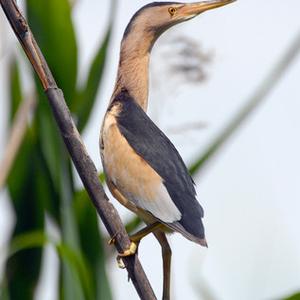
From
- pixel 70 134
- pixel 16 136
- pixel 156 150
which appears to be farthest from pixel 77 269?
pixel 70 134

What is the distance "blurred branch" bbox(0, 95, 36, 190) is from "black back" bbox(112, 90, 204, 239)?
573 mm

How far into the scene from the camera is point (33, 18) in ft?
14.1

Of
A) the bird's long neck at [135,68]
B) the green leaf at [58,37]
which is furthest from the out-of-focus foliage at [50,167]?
the bird's long neck at [135,68]

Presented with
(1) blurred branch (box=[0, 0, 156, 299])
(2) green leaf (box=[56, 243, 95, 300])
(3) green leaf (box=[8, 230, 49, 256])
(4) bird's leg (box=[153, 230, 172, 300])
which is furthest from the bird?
(3) green leaf (box=[8, 230, 49, 256])

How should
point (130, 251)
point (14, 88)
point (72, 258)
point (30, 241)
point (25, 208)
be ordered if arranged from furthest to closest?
point (14, 88) → point (25, 208) → point (30, 241) → point (72, 258) → point (130, 251)

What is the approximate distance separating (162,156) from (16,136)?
0.86 metres

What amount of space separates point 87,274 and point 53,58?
2.69 ft

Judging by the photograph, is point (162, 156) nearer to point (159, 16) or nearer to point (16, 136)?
point (159, 16)

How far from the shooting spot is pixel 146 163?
319cm

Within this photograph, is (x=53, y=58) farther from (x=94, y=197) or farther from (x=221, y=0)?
(x=94, y=197)

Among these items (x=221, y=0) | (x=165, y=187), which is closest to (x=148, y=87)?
(x=221, y=0)

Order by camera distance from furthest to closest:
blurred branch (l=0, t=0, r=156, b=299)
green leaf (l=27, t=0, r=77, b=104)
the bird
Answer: green leaf (l=27, t=0, r=77, b=104), the bird, blurred branch (l=0, t=0, r=156, b=299)

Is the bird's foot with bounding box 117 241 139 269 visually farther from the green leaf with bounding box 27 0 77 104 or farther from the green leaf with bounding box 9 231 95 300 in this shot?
the green leaf with bounding box 27 0 77 104

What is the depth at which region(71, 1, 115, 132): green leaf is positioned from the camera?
427 centimetres
